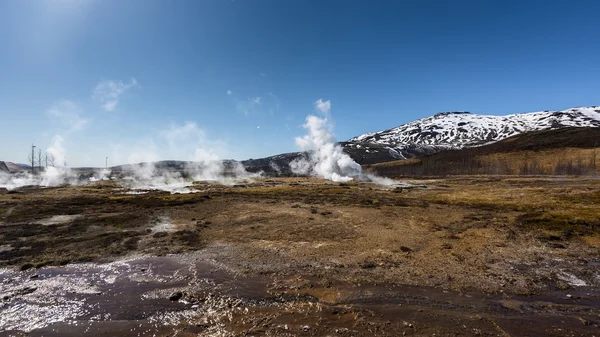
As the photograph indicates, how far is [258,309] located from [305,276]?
3.47 metres

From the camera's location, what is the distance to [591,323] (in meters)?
9.23

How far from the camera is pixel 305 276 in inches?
528

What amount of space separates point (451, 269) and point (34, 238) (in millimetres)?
26982

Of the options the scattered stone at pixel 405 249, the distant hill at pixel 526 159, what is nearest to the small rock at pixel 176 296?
the scattered stone at pixel 405 249

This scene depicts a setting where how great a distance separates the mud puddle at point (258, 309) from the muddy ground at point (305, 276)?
56mm

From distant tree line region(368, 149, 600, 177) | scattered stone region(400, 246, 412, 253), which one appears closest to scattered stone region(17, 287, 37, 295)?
scattered stone region(400, 246, 412, 253)

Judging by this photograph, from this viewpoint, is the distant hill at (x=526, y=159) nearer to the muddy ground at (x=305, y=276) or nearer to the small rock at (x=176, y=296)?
the muddy ground at (x=305, y=276)

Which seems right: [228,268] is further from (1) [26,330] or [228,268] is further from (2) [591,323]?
(2) [591,323]

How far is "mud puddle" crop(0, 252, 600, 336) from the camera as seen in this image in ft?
29.9

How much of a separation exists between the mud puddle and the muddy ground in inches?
2.2

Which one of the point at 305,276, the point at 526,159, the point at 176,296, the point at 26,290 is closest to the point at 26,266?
the point at 26,290

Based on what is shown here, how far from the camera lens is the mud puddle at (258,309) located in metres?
9.10

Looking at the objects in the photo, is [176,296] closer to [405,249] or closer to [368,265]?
[368,265]

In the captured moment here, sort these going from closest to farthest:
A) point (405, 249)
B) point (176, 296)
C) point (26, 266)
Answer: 1. point (176, 296)
2. point (26, 266)
3. point (405, 249)
